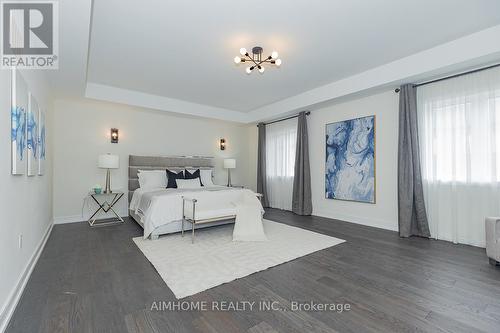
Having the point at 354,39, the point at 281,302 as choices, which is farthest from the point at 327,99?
the point at 281,302

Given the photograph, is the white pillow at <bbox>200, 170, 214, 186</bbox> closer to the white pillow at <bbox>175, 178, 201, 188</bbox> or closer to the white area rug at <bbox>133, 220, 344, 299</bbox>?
the white pillow at <bbox>175, 178, 201, 188</bbox>

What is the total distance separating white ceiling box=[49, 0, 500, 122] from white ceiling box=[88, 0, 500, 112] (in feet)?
0.04

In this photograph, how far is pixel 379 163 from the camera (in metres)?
4.54

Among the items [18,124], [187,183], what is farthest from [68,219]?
[18,124]

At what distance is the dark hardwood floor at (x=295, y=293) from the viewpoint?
67.1 inches

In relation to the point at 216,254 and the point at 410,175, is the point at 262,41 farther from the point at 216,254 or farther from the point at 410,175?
the point at 410,175

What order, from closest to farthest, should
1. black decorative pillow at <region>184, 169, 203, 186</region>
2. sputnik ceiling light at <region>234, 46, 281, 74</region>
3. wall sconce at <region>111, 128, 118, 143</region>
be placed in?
1. sputnik ceiling light at <region>234, 46, 281, 74</region>
2. wall sconce at <region>111, 128, 118, 143</region>
3. black decorative pillow at <region>184, 169, 203, 186</region>

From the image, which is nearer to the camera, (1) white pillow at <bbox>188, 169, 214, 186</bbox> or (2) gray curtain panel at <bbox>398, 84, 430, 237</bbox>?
(2) gray curtain panel at <bbox>398, 84, 430, 237</bbox>

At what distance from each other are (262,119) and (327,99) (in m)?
2.23

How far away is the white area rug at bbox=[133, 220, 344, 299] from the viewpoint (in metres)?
2.40

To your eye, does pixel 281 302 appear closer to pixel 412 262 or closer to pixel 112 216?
pixel 412 262

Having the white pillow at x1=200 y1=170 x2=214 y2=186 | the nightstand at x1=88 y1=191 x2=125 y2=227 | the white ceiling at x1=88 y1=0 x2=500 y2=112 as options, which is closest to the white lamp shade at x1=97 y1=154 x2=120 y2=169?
the nightstand at x1=88 y1=191 x2=125 y2=227

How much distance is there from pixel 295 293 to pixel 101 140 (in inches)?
204

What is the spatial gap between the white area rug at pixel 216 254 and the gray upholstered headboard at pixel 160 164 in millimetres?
2094
